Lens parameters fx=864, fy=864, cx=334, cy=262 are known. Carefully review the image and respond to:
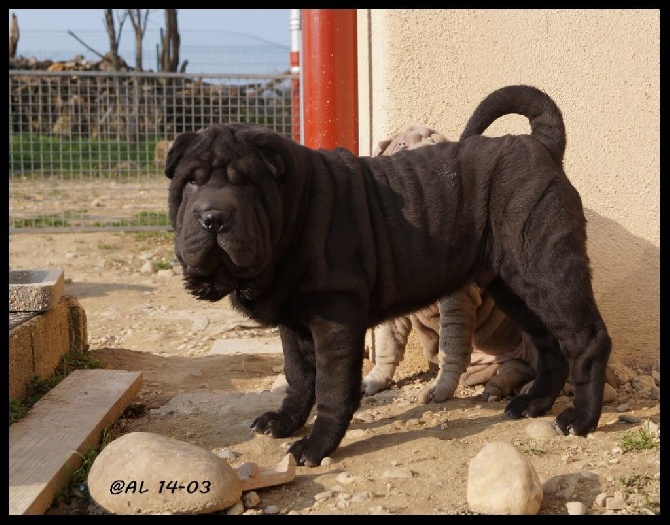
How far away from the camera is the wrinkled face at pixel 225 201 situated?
3355 mm

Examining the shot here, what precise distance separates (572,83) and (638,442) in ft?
7.36

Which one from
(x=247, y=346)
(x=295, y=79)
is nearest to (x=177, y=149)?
(x=247, y=346)

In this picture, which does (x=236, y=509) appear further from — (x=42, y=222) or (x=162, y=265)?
(x=42, y=222)

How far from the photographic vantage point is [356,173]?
12.9 ft

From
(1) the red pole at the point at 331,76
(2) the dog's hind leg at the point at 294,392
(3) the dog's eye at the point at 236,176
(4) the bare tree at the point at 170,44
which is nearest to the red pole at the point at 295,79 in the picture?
(1) the red pole at the point at 331,76

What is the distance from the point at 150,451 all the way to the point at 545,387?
212 cm

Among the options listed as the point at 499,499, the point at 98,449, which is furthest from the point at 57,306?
the point at 499,499

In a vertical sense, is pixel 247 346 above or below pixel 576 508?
below

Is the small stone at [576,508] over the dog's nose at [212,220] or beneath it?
beneath

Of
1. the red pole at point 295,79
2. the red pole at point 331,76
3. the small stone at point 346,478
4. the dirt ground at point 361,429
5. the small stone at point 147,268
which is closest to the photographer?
the dirt ground at point 361,429

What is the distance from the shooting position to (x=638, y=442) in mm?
3791

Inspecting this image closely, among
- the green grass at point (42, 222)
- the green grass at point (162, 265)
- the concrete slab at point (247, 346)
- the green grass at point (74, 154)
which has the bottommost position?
the concrete slab at point (247, 346)

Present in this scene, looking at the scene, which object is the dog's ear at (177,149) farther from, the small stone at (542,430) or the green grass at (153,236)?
the green grass at (153,236)

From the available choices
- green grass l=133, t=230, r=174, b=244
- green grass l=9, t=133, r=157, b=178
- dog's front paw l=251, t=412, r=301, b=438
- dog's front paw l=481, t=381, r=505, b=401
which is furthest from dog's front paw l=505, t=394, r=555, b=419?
green grass l=9, t=133, r=157, b=178
